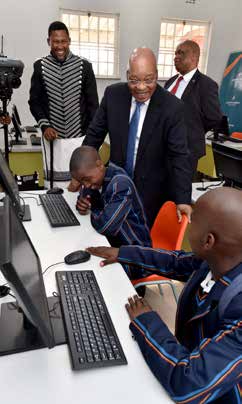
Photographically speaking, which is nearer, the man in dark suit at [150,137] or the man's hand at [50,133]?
the man in dark suit at [150,137]

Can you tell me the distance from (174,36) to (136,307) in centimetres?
581

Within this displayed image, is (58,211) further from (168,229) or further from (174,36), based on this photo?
(174,36)

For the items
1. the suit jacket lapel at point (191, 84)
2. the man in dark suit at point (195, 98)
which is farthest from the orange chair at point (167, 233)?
the suit jacket lapel at point (191, 84)

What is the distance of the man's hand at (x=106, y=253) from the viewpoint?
1.36m

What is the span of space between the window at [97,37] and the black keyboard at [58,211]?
4.18 metres

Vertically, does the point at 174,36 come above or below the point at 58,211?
above

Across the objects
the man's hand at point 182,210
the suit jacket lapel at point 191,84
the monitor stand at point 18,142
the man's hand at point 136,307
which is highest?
the suit jacket lapel at point 191,84

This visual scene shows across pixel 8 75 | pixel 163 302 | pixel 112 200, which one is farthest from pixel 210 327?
pixel 8 75

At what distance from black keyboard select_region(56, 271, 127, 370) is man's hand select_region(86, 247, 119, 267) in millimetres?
115

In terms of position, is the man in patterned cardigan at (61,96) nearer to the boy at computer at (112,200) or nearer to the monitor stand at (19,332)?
the boy at computer at (112,200)

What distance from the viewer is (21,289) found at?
73 centimetres

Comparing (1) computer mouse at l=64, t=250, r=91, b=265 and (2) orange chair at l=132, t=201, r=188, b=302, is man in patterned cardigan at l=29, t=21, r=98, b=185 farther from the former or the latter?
(1) computer mouse at l=64, t=250, r=91, b=265

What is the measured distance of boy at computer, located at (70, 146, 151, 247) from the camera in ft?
5.37

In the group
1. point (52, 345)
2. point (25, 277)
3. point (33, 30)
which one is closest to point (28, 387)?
point (52, 345)
